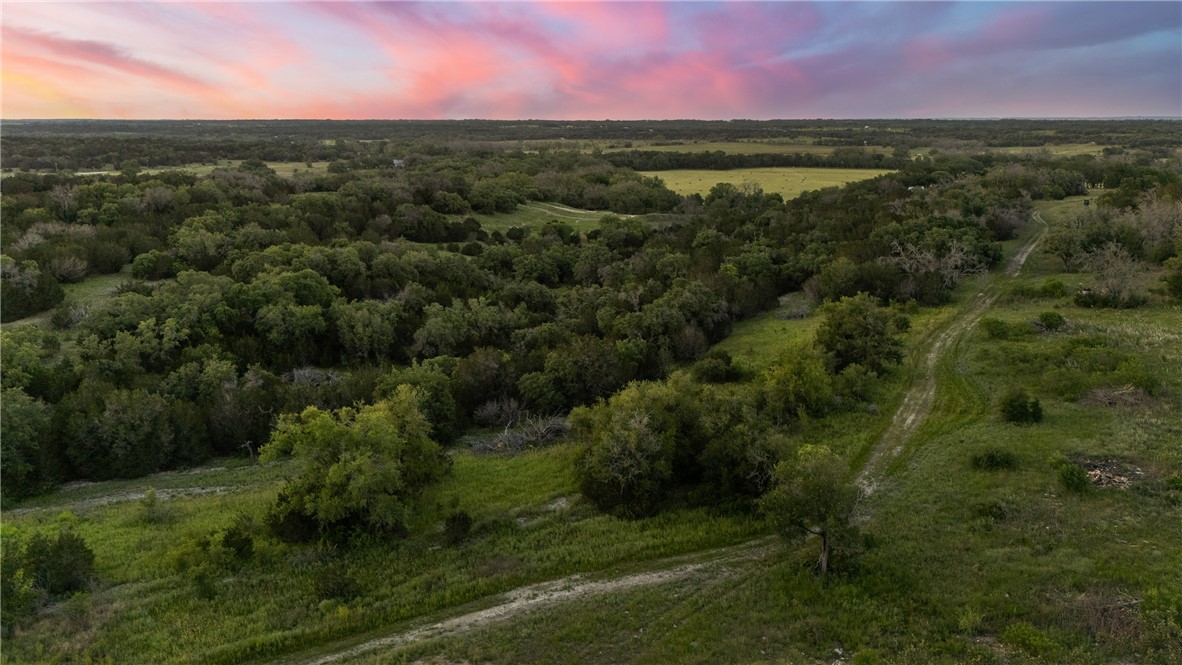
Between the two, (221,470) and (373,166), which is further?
(373,166)

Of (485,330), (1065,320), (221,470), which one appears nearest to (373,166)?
(485,330)

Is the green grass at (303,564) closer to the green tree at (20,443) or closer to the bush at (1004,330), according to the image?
the green tree at (20,443)

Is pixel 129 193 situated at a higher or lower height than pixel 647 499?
higher

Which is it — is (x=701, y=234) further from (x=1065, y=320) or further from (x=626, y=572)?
(x=626, y=572)

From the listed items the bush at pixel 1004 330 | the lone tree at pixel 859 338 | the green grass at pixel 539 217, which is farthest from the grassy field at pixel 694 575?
the green grass at pixel 539 217

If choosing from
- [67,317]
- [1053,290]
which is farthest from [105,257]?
[1053,290]

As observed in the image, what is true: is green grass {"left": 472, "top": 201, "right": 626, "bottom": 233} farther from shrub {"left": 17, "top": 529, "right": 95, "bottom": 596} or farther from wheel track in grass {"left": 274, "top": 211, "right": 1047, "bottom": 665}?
shrub {"left": 17, "top": 529, "right": 95, "bottom": 596}
